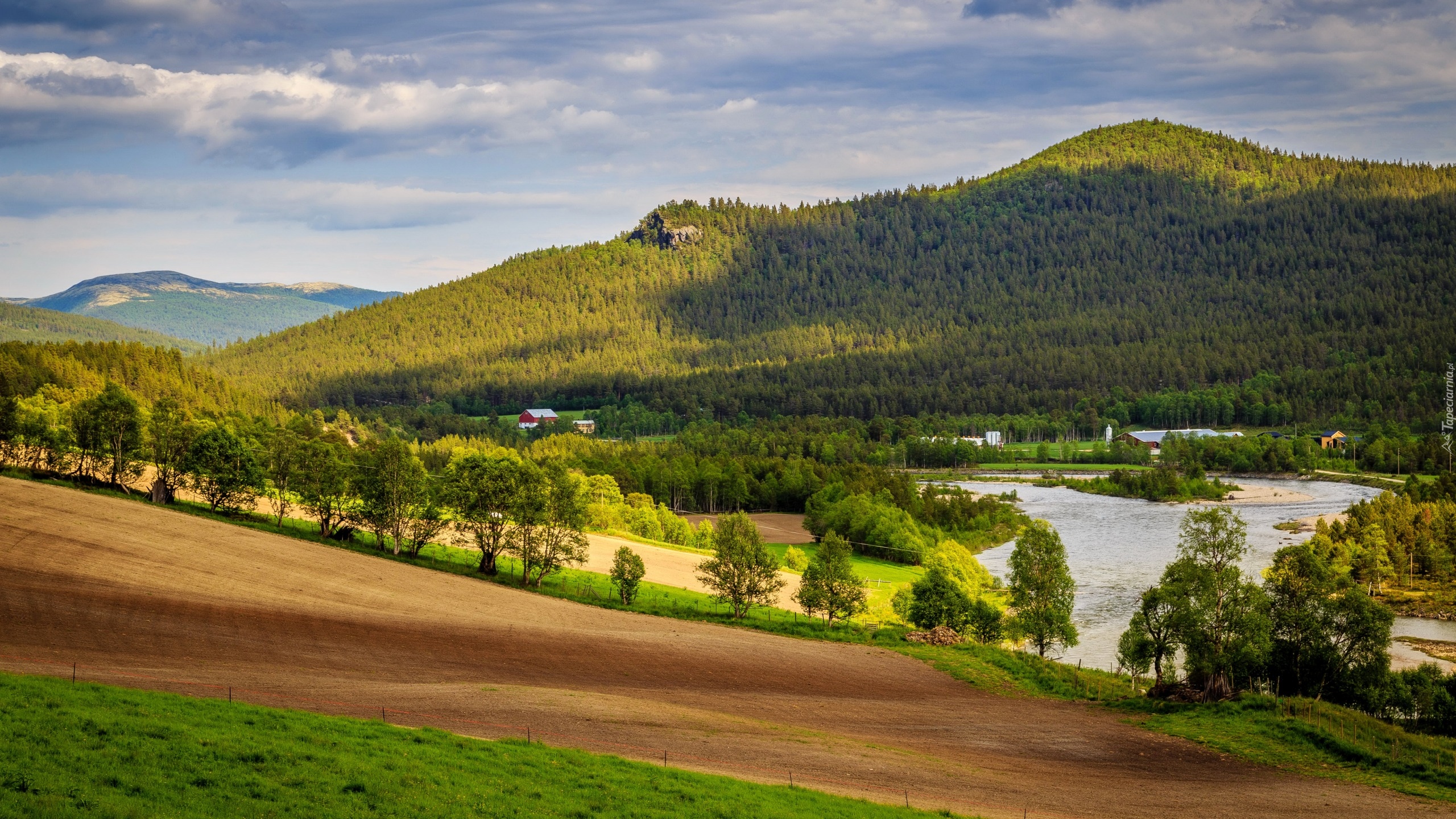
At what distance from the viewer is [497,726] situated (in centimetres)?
3062

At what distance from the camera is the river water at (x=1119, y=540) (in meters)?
71.2

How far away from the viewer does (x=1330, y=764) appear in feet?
113

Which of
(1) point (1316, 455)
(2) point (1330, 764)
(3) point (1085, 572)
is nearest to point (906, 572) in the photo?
(3) point (1085, 572)

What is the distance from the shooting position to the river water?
71.2 meters

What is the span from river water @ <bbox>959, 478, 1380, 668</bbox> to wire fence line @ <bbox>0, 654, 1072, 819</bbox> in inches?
1352

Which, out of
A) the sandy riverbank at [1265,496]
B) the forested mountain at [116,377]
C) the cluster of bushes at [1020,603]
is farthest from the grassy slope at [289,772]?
the sandy riverbank at [1265,496]

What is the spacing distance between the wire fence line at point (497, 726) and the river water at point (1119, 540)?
3434cm

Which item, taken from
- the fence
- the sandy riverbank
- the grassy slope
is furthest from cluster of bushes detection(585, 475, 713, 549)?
the sandy riverbank

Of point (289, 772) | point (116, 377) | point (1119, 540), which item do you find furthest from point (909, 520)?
point (116, 377)

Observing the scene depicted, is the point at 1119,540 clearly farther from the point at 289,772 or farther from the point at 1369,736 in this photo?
the point at 289,772

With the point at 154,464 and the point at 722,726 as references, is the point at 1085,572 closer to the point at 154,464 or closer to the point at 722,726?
the point at 722,726

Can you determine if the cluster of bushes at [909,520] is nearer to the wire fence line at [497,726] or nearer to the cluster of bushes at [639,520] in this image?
the cluster of bushes at [639,520]

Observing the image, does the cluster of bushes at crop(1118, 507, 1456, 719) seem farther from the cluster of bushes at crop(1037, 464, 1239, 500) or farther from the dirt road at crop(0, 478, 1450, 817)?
the cluster of bushes at crop(1037, 464, 1239, 500)

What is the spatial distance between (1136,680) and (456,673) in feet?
106
